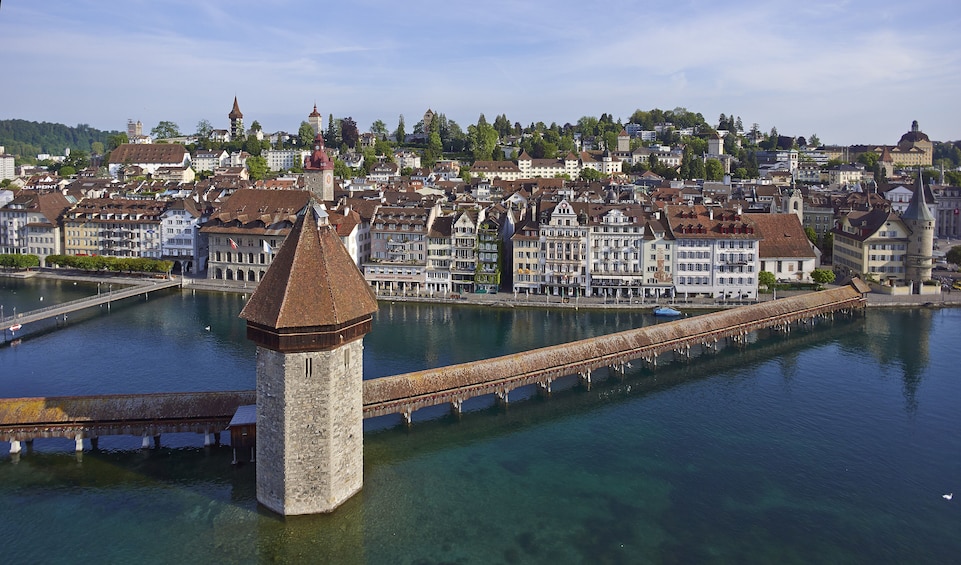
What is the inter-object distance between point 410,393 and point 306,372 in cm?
1000

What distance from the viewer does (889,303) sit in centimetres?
6072

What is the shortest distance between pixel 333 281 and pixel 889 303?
51.0 m

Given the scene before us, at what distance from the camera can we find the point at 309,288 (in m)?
24.2

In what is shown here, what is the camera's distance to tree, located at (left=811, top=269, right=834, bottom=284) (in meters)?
65.3

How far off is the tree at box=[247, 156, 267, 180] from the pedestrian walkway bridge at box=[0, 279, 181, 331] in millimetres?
52699

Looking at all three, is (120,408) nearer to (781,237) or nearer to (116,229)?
(116,229)

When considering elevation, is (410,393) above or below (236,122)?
below

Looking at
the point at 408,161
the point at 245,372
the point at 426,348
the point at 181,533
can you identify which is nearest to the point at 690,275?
the point at 426,348

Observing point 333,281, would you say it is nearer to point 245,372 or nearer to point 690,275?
point 245,372

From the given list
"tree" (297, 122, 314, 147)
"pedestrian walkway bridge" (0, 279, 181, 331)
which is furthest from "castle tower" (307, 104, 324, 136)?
"pedestrian walkway bridge" (0, 279, 181, 331)

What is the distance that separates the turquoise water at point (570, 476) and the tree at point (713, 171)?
8313 cm

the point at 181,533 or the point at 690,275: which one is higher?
the point at 690,275

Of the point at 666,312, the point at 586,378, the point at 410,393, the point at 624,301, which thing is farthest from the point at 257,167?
the point at 410,393

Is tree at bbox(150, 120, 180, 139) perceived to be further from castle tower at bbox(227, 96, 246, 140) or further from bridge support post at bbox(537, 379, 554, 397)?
bridge support post at bbox(537, 379, 554, 397)
